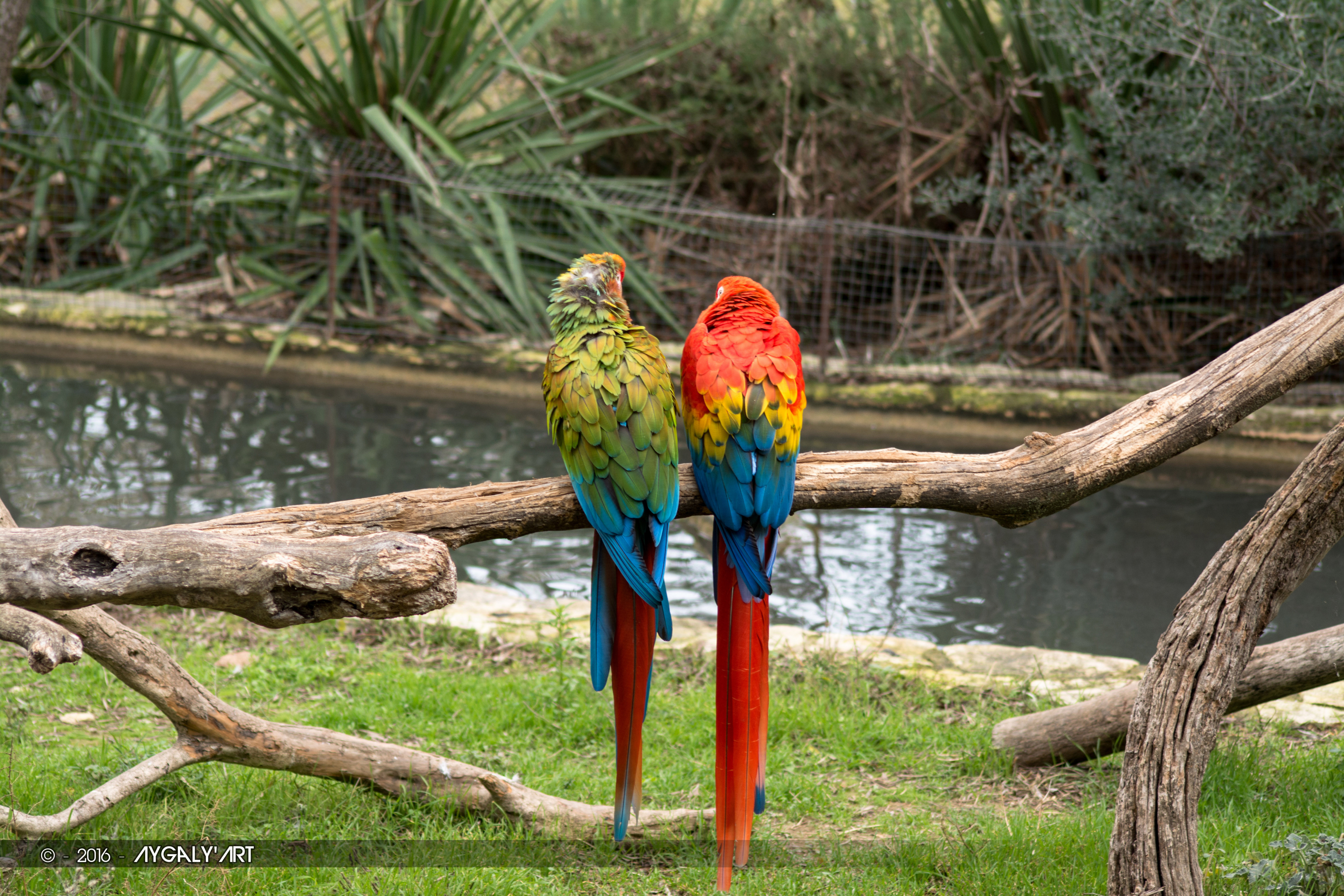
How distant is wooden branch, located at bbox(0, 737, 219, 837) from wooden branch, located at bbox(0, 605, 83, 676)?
38 centimetres

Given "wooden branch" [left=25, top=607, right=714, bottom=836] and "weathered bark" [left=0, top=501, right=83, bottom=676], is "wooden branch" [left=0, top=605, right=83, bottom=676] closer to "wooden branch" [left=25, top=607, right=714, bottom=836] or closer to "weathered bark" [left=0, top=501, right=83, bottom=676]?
"weathered bark" [left=0, top=501, right=83, bottom=676]

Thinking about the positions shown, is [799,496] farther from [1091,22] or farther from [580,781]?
[1091,22]

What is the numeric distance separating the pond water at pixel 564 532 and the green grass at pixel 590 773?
0.78m

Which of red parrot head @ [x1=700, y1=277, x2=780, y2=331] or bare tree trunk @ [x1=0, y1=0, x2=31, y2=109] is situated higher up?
bare tree trunk @ [x1=0, y1=0, x2=31, y2=109]

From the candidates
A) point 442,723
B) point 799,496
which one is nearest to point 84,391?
point 442,723

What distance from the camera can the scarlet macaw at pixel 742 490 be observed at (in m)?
1.81

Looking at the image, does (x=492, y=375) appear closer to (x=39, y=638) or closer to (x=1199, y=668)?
(x=39, y=638)

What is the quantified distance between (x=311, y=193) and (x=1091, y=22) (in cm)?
536

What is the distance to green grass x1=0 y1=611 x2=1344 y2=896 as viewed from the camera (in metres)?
2.21

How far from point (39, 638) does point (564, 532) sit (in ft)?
11.5

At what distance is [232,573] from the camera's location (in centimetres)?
148

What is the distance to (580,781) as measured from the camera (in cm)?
266

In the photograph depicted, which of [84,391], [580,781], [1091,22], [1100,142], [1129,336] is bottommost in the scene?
[580,781]

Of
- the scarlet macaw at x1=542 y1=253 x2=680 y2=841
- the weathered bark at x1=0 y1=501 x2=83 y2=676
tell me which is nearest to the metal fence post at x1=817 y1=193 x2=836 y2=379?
the scarlet macaw at x1=542 y1=253 x2=680 y2=841
